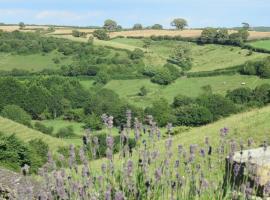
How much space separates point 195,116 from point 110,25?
4752 inches

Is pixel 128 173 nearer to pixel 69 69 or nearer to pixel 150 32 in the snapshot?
pixel 69 69

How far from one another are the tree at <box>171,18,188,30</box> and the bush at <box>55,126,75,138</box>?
3811 inches

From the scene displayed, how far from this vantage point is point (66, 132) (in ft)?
282

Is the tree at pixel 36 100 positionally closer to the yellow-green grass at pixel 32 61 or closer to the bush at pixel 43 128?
the bush at pixel 43 128

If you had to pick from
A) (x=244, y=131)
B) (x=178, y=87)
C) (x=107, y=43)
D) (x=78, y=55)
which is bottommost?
(x=178, y=87)

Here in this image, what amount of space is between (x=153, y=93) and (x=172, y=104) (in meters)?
16.0

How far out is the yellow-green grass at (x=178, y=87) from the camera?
99.4 m

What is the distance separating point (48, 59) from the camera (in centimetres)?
14812

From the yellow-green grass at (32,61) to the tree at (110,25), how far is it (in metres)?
45.3

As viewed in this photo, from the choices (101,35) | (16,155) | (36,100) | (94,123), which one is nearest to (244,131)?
(16,155)

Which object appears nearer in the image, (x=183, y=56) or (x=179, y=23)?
(x=183, y=56)

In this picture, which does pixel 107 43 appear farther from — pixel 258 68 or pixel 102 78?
pixel 258 68

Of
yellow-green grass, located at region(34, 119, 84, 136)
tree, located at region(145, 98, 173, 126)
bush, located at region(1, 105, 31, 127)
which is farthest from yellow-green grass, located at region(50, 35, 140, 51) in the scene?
tree, located at region(145, 98, 173, 126)

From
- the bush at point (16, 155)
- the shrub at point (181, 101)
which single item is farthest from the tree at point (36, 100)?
the bush at point (16, 155)
